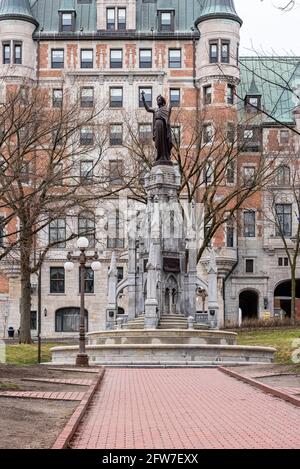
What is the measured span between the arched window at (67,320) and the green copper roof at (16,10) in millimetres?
23697

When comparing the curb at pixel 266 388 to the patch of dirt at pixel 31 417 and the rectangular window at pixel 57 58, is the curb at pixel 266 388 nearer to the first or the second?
the patch of dirt at pixel 31 417

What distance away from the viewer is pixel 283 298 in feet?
227

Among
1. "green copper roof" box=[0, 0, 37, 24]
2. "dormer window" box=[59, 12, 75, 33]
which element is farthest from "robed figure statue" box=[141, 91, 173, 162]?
"dormer window" box=[59, 12, 75, 33]

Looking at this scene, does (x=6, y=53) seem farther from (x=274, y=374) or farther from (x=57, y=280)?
(x=274, y=374)

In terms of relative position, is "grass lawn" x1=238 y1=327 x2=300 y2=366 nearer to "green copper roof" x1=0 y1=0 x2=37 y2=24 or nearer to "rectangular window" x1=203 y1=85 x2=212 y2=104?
"rectangular window" x1=203 y1=85 x2=212 y2=104

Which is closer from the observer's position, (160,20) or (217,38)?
(217,38)

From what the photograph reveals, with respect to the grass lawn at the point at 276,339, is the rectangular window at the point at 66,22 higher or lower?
higher

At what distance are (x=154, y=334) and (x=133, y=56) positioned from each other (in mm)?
41561

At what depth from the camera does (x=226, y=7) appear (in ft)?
223

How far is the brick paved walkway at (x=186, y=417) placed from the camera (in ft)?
35.7

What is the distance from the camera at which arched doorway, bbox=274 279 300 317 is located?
68.8 metres

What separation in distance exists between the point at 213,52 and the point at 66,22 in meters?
12.8

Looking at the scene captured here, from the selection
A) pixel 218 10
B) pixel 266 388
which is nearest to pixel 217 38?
pixel 218 10

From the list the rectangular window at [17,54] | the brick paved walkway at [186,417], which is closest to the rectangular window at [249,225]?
the rectangular window at [17,54]
